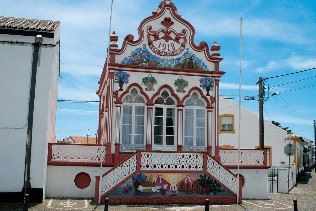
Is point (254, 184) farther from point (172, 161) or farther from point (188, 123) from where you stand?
point (172, 161)

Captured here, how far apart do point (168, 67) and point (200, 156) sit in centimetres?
475

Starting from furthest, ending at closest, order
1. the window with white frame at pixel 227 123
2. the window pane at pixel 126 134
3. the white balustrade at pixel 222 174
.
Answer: the window with white frame at pixel 227 123, the window pane at pixel 126 134, the white balustrade at pixel 222 174

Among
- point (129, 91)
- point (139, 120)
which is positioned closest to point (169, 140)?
point (139, 120)

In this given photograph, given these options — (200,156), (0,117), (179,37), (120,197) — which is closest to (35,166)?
(0,117)

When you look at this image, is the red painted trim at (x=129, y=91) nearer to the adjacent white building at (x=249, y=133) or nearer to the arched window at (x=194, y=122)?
the arched window at (x=194, y=122)

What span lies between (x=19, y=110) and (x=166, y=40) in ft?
26.0

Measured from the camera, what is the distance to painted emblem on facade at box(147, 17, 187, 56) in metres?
19.4

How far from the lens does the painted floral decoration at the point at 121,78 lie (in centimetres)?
1869

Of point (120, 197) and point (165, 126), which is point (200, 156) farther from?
point (120, 197)

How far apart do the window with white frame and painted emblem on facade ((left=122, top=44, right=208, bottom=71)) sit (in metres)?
13.9

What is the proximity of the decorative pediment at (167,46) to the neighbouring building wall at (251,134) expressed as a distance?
44.7 feet

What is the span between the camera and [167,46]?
64.1 feet

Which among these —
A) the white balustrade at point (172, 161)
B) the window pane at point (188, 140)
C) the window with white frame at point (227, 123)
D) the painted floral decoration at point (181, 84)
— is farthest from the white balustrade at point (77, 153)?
the window with white frame at point (227, 123)

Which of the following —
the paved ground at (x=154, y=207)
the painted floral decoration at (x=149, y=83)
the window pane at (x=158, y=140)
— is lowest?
the paved ground at (x=154, y=207)
